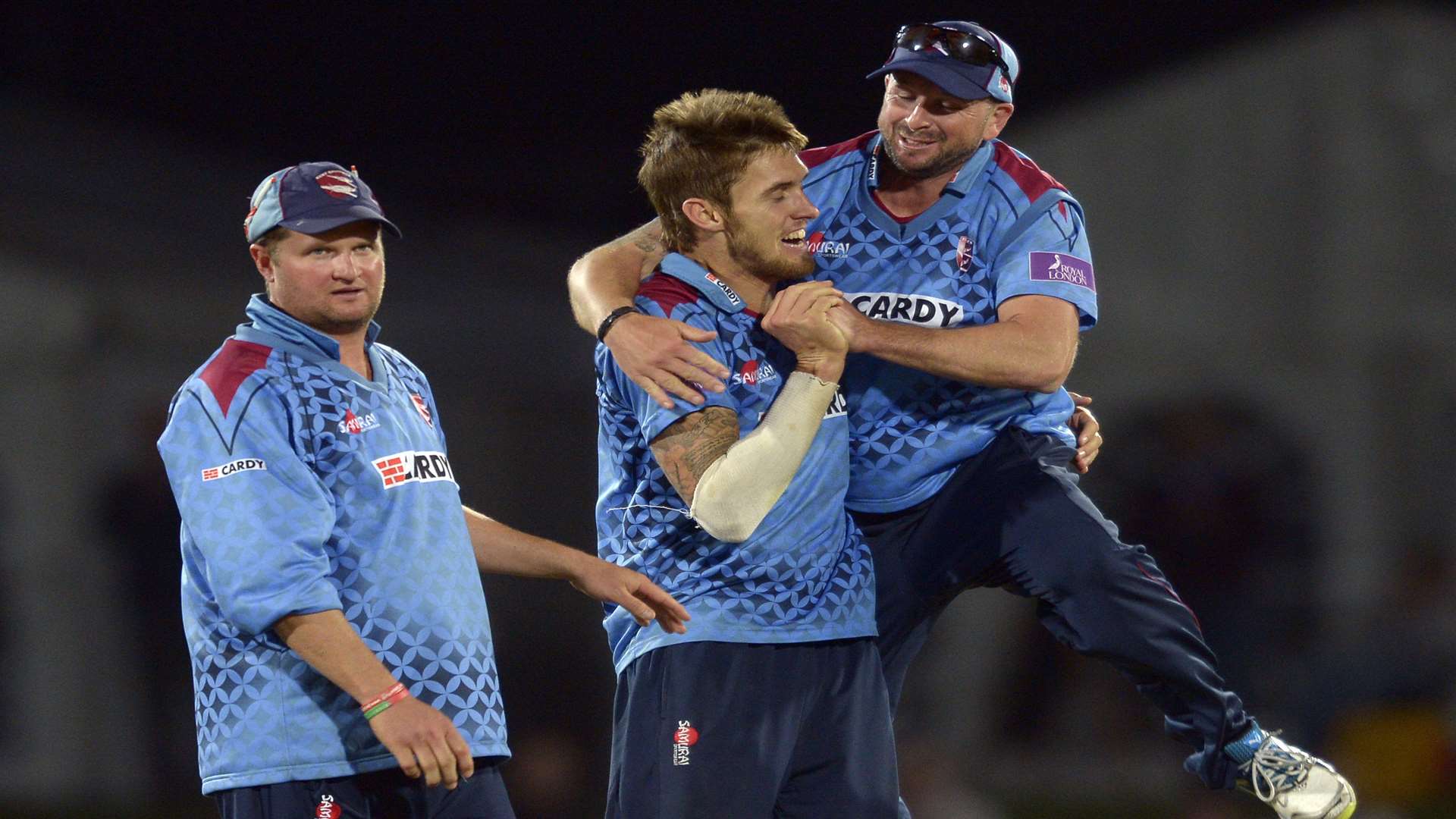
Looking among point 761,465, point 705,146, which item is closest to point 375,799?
point 761,465

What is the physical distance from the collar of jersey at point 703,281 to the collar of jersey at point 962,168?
63cm

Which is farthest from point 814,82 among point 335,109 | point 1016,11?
point 335,109

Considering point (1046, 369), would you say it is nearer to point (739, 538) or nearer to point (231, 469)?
point (739, 538)

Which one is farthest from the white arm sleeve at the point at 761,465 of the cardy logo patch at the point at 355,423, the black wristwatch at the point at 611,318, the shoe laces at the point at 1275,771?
the shoe laces at the point at 1275,771

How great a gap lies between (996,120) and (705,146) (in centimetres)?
78

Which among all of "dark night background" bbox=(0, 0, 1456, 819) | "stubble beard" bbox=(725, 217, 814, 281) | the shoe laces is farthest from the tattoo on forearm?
"dark night background" bbox=(0, 0, 1456, 819)

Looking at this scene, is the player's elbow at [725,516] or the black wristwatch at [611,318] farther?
the black wristwatch at [611,318]

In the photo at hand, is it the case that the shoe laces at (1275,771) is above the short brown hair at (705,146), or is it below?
below

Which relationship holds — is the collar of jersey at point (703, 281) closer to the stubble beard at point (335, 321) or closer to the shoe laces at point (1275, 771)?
the stubble beard at point (335, 321)

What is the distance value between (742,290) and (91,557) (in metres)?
8.40

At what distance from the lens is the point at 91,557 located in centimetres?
1080

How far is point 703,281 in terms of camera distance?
3.53 meters

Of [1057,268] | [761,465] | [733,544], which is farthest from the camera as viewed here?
[1057,268]

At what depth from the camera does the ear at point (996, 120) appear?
391cm
